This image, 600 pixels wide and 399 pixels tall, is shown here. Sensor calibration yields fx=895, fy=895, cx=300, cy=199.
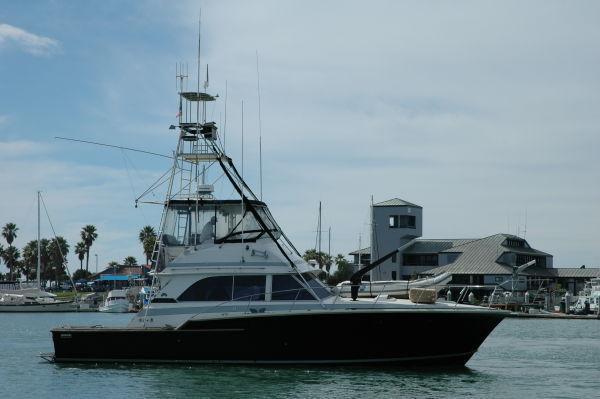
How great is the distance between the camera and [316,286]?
27.2 m

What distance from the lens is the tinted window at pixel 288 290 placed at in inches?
1047

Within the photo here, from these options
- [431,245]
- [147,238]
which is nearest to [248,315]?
[431,245]

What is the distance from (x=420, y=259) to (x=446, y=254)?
3.00 meters

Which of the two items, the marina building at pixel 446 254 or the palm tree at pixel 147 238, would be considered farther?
the palm tree at pixel 147 238

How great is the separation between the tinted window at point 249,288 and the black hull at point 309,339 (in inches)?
38.1

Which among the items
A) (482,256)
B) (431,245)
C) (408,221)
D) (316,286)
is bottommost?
(316,286)

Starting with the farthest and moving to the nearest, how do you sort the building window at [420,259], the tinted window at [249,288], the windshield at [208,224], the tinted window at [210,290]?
the building window at [420,259], the windshield at [208,224], the tinted window at [210,290], the tinted window at [249,288]

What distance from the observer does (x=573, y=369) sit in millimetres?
30484

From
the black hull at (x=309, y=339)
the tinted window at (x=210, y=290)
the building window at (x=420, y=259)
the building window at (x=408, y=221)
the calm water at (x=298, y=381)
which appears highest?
the building window at (x=408, y=221)

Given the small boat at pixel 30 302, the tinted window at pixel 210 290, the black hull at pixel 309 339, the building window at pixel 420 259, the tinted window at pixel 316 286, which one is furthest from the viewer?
the building window at pixel 420 259

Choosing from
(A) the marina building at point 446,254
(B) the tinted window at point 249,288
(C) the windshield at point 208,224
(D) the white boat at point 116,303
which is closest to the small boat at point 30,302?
(D) the white boat at point 116,303

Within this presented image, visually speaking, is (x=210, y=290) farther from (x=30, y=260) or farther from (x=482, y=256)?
(x=30, y=260)

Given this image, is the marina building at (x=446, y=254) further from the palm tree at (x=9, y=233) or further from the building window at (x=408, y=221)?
the palm tree at (x=9, y=233)

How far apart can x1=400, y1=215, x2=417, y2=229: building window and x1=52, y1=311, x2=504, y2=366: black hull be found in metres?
70.1
